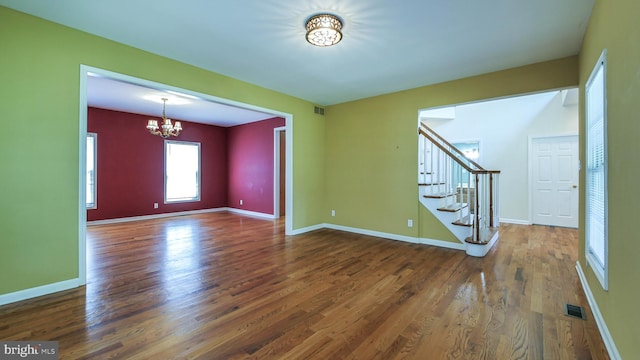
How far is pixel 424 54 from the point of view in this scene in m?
3.15

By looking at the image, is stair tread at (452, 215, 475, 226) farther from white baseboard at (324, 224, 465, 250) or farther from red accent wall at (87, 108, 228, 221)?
red accent wall at (87, 108, 228, 221)

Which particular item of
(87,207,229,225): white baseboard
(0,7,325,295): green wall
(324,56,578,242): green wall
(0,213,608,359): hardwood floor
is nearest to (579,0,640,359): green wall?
(0,213,608,359): hardwood floor

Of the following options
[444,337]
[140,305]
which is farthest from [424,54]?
[140,305]

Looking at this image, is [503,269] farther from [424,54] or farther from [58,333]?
[58,333]

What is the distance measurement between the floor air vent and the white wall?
4.43 metres

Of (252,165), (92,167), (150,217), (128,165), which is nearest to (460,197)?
(252,165)

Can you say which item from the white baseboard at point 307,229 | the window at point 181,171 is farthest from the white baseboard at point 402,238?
the window at point 181,171

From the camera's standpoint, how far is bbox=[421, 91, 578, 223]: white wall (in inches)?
225

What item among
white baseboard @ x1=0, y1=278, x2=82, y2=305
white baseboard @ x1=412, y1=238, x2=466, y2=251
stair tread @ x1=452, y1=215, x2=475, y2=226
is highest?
stair tread @ x1=452, y1=215, x2=475, y2=226

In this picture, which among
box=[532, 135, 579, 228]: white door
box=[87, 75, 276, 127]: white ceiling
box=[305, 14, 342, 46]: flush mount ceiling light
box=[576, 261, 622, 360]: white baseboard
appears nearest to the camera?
box=[576, 261, 622, 360]: white baseboard

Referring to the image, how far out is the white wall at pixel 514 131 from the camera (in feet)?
18.7

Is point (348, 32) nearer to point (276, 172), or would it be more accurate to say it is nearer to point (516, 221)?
point (276, 172)

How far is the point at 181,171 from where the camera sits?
730 cm

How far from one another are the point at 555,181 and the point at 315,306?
6240mm
